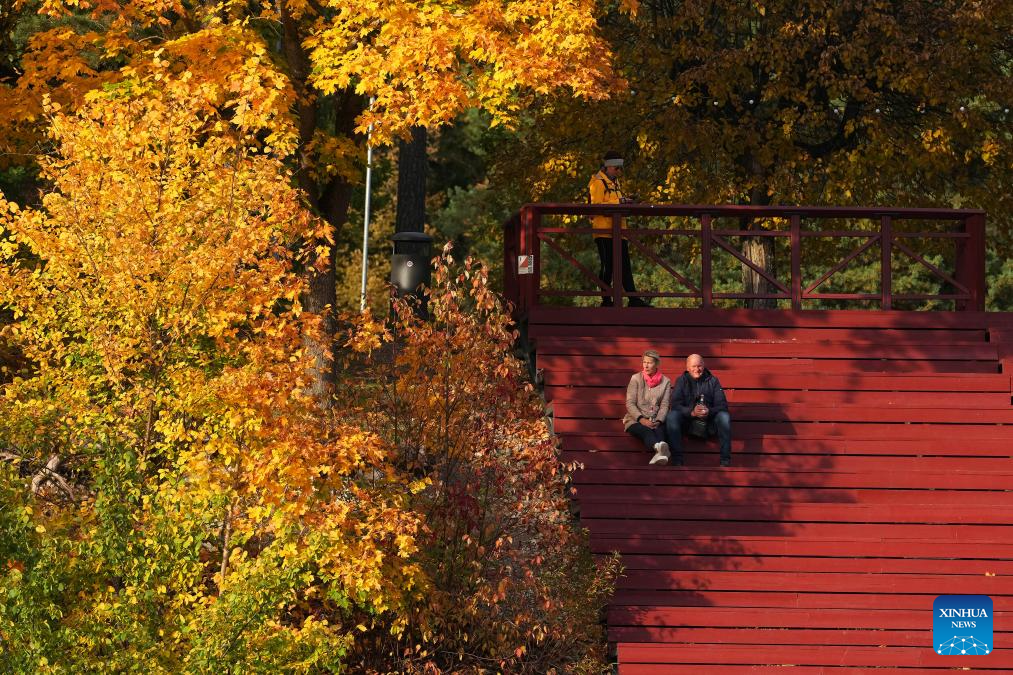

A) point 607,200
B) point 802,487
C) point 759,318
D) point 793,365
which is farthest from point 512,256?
point 802,487

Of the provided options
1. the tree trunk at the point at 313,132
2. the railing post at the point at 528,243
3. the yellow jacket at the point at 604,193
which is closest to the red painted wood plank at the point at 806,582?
the railing post at the point at 528,243

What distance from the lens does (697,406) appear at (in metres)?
14.9

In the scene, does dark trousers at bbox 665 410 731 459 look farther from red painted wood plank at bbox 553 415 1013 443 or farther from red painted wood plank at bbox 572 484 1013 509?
red painted wood plank at bbox 553 415 1013 443

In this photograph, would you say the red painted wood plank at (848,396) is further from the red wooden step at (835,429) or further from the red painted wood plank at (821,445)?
the red painted wood plank at (821,445)

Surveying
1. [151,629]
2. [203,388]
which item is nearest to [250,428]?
[203,388]

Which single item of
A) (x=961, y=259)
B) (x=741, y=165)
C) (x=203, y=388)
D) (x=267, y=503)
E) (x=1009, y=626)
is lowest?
(x=1009, y=626)

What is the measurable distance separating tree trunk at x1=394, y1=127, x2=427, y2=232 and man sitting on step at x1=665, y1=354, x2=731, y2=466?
7.10m

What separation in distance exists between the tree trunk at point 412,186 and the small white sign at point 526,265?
12.9ft

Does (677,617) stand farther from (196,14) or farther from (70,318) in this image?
(196,14)

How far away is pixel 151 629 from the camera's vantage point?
10.1m

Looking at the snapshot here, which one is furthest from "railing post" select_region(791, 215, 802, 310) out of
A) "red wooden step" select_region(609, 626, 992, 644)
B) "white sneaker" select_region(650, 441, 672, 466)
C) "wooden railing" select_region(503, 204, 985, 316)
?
"red wooden step" select_region(609, 626, 992, 644)

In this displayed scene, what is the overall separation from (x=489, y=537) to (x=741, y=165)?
43.9 feet

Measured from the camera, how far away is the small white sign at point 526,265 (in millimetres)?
17500

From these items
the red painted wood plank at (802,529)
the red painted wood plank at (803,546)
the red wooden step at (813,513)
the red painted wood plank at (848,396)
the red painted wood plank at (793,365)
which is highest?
the red painted wood plank at (793,365)
